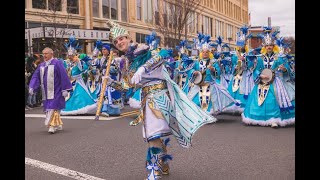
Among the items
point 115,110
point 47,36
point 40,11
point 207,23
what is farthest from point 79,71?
point 207,23

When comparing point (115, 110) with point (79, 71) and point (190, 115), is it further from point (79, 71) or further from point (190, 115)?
point (190, 115)

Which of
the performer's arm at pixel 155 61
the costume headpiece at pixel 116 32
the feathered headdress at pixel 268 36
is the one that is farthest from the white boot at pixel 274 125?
the costume headpiece at pixel 116 32

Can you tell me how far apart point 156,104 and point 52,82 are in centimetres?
453

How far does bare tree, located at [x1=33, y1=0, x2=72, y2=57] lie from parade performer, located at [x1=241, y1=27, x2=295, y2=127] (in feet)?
42.7

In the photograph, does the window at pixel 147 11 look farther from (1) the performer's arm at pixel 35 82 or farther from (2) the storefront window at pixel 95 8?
(1) the performer's arm at pixel 35 82

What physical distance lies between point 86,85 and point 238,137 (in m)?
6.11

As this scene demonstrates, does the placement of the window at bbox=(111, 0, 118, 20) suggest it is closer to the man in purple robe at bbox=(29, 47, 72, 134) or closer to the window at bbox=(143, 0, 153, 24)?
the window at bbox=(143, 0, 153, 24)

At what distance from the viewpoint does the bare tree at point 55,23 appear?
2042 cm

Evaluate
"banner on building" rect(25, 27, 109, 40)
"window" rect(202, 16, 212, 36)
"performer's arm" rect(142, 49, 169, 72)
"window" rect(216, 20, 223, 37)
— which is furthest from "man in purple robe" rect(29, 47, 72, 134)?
"window" rect(216, 20, 223, 37)

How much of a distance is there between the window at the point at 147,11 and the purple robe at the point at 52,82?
2874 cm

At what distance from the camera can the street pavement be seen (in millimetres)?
5262

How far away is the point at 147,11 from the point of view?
3734cm

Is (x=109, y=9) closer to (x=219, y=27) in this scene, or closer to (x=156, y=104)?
(x=219, y=27)

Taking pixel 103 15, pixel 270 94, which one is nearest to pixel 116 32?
pixel 270 94
